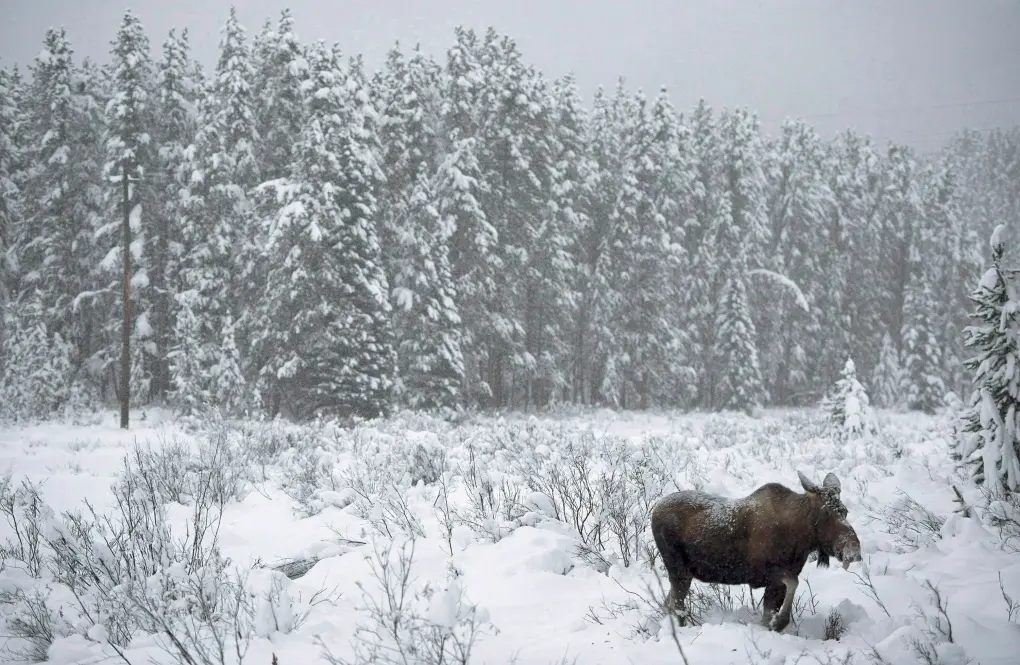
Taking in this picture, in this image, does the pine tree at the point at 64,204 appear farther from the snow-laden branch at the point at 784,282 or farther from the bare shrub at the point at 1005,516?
the snow-laden branch at the point at 784,282

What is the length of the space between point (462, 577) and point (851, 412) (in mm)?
12990

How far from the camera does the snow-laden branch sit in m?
30.3

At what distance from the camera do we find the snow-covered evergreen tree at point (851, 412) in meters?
13.9

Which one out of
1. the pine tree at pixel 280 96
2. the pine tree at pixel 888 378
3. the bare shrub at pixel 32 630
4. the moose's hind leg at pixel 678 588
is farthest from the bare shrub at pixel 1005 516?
the pine tree at pixel 888 378

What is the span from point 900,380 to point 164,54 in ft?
131

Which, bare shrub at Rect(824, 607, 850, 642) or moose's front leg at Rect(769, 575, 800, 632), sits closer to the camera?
moose's front leg at Rect(769, 575, 800, 632)

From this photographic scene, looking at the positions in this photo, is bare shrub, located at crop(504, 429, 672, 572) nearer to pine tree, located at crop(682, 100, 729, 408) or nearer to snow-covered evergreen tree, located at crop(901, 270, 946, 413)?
pine tree, located at crop(682, 100, 729, 408)

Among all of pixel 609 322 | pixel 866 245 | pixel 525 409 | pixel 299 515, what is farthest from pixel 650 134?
pixel 299 515

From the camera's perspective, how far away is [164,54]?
23938 mm

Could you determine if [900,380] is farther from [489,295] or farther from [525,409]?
[489,295]

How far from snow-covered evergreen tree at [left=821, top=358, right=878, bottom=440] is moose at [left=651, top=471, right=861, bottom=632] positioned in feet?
41.6

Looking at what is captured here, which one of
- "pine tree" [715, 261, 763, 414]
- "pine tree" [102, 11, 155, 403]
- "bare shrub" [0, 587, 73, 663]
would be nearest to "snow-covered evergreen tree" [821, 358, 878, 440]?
"pine tree" [715, 261, 763, 414]

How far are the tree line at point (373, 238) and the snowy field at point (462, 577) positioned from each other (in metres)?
12.3

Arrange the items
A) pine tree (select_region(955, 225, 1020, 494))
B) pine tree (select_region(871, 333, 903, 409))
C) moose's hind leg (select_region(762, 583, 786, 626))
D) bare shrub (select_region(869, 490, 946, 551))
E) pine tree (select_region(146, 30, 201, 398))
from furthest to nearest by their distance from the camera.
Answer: pine tree (select_region(871, 333, 903, 409))
pine tree (select_region(146, 30, 201, 398))
pine tree (select_region(955, 225, 1020, 494))
bare shrub (select_region(869, 490, 946, 551))
moose's hind leg (select_region(762, 583, 786, 626))
